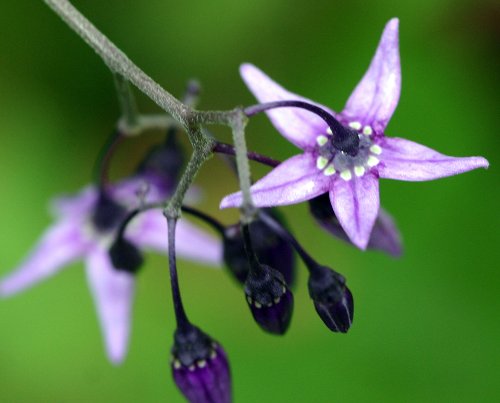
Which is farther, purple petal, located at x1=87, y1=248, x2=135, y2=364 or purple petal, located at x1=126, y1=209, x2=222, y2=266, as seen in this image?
purple petal, located at x1=126, y1=209, x2=222, y2=266

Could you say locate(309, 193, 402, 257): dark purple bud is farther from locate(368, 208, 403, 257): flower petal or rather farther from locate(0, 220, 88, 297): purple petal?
locate(0, 220, 88, 297): purple petal

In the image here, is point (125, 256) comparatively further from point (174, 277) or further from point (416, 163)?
point (416, 163)

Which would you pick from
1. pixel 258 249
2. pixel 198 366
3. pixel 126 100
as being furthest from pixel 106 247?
pixel 198 366

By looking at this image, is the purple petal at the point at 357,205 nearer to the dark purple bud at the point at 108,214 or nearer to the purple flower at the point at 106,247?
the purple flower at the point at 106,247

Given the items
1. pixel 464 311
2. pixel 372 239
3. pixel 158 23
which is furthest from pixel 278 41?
pixel 372 239

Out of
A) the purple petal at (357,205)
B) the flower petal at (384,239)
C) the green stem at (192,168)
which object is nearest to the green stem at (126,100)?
the green stem at (192,168)

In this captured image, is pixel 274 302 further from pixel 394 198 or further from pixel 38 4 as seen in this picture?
pixel 38 4

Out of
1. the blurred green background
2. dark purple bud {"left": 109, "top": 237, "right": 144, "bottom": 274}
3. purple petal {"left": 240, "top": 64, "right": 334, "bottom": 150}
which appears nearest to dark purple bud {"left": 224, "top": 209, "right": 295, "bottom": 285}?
purple petal {"left": 240, "top": 64, "right": 334, "bottom": 150}
